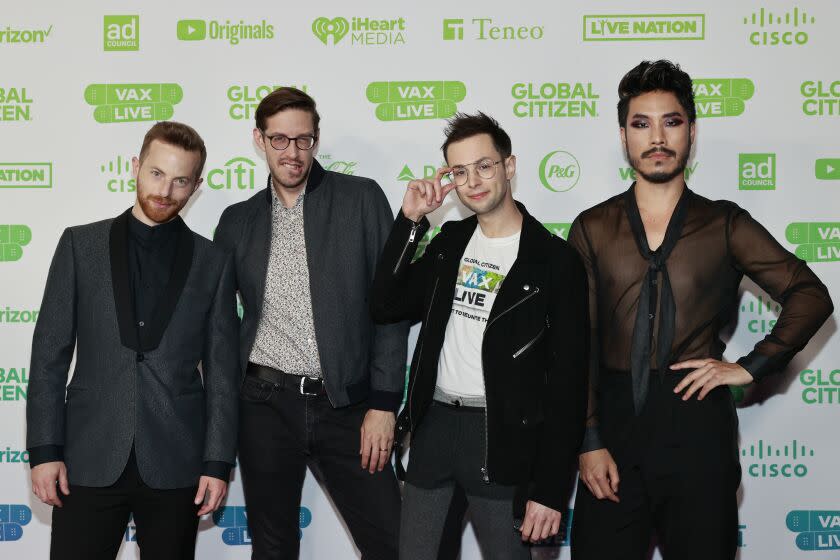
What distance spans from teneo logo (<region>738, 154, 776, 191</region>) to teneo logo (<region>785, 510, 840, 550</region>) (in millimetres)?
1359

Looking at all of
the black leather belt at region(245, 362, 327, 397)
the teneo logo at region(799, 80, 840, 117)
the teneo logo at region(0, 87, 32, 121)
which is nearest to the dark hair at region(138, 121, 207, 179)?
the black leather belt at region(245, 362, 327, 397)

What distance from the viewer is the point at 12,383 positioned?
3.27 metres

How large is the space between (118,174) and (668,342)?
233cm

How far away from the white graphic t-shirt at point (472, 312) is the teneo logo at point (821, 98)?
1687mm

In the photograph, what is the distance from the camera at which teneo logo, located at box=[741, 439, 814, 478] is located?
10.5 ft

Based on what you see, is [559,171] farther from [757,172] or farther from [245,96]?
[245,96]

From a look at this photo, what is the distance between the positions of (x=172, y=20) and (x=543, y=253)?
6.57ft

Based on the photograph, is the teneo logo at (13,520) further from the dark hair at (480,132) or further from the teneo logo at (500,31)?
the teneo logo at (500,31)

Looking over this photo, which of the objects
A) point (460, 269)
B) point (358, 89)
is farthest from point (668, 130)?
point (358, 89)

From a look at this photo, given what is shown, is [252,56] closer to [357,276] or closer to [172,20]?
[172,20]

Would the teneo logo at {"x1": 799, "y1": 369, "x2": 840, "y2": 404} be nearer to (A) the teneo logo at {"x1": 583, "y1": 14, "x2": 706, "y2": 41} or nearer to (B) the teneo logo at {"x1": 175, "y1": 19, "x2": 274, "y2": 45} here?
(A) the teneo logo at {"x1": 583, "y1": 14, "x2": 706, "y2": 41}

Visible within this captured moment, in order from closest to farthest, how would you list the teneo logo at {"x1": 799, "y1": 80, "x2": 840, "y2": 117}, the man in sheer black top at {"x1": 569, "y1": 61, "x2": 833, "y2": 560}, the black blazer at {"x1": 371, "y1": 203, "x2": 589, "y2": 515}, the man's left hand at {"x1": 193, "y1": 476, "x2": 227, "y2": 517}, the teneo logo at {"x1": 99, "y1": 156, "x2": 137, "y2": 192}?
1. the black blazer at {"x1": 371, "y1": 203, "x2": 589, "y2": 515}
2. the man in sheer black top at {"x1": 569, "y1": 61, "x2": 833, "y2": 560}
3. the man's left hand at {"x1": 193, "y1": 476, "x2": 227, "y2": 517}
4. the teneo logo at {"x1": 799, "y1": 80, "x2": 840, "y2": 117}
5. the teneo logo at {"x1": 99, "y1": 156, "x2": 137, "y2": 192}

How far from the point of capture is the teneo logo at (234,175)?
3.25 m

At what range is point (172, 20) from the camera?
3219 mm
